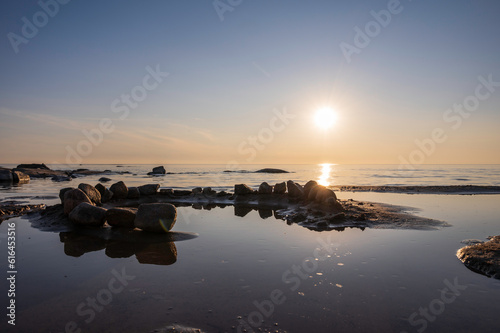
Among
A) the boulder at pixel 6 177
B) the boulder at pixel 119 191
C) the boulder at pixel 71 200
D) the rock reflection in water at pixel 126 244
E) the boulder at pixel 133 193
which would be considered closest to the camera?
the rock reflection in water at pixel 126 244

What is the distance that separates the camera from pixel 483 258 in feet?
25.7

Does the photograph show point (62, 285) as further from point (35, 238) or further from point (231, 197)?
point (231, 197)

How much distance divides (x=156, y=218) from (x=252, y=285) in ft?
19.6

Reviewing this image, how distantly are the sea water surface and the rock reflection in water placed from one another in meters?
0.06

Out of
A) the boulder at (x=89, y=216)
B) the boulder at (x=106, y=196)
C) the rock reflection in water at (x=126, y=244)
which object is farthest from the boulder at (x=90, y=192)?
the rock reflection in water at (x=126, y=244)

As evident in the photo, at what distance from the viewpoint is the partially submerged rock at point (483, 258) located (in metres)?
7.30

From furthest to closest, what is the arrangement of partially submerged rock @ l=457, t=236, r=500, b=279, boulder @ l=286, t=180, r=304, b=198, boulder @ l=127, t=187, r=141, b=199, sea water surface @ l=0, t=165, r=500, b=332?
boulder @ l=127, t=187, r=141, b=199 → boulder @ l=286, t=180, r=304, b=198 → partially submerged rock @ l=457, t=236, r=500, b=279 → sea water surface @ l=0, t=165, r=500, b=332

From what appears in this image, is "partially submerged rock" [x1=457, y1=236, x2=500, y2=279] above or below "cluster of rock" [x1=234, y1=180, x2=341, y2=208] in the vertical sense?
below

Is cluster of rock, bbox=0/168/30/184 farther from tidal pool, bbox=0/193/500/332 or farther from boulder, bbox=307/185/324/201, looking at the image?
boulder, bbox=307/185/324/201

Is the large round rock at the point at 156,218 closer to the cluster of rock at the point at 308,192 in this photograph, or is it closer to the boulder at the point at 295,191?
the cluster of rock at the point at 308,192

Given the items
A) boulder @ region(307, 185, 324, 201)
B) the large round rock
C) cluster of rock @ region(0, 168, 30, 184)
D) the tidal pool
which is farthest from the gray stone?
cluster of rock @ region(0, 168, 30, 184)

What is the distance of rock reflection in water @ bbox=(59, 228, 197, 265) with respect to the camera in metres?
8.45

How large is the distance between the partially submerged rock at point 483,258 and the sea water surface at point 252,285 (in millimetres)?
306

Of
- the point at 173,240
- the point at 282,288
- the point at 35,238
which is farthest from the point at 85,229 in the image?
the point at 282,288
